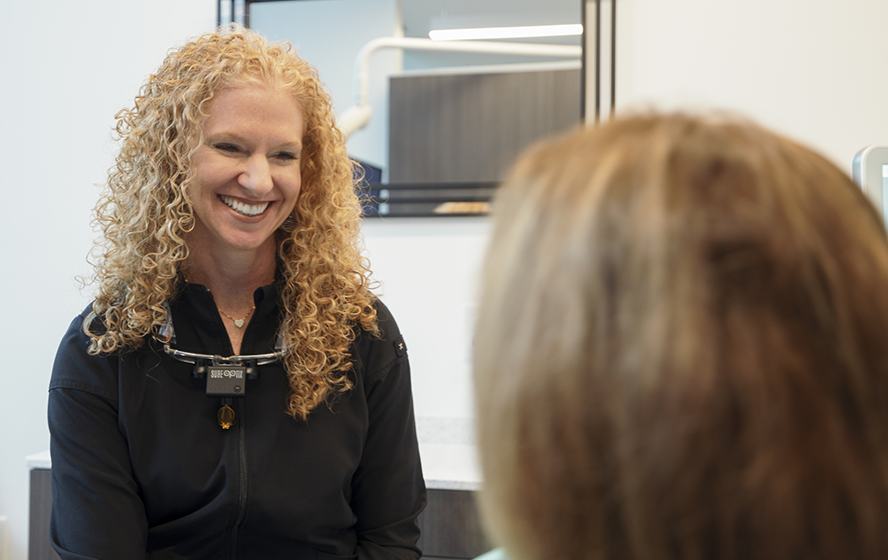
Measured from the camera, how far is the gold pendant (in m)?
1.15

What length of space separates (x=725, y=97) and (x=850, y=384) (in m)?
1.92

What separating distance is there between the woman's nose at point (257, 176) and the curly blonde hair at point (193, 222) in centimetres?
9

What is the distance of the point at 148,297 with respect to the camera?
1.18m

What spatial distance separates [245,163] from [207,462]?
1.68ft

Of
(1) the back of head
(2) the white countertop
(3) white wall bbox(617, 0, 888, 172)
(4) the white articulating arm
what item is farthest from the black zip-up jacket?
(3) white wall bbox(617, 0, 888, 172)

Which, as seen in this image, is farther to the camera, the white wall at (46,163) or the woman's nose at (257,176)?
the white wall at (46,163)

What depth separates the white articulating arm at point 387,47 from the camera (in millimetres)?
2178

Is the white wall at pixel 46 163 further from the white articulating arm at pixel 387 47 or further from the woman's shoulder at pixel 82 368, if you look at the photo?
the woman's shoulder at pixel 82 368

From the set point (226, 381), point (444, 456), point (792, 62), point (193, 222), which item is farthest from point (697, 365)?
point (792, 62)

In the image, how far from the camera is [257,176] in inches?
46.5

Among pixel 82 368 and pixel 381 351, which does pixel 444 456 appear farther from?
pixel 82 368

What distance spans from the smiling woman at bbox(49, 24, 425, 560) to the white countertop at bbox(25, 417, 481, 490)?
480 mm

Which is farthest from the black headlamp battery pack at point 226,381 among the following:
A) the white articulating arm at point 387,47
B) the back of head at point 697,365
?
the white articulating arm at point 387,47

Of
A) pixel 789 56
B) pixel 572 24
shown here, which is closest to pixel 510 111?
pixel 572 24
